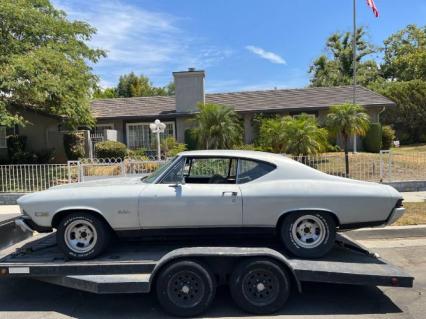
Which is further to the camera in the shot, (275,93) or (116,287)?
(275,93)

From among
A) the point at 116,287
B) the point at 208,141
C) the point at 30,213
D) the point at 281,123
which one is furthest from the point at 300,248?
the point at 208,141

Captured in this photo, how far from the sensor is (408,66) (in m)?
45.9

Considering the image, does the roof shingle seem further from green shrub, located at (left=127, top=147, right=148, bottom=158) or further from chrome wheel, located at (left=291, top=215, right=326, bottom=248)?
chrome wheel, located at (left=291, top=215, right=326, bottom=248)

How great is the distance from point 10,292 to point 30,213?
1102 millimetres

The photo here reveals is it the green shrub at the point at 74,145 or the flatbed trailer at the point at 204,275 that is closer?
the flatbed trailer at the point at 204,275

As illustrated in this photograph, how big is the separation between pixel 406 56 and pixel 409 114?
1664cm

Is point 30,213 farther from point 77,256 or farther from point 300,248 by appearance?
point 300,248

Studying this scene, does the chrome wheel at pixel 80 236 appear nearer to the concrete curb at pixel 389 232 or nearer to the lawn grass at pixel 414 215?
the concrete curb at pixel 389 232

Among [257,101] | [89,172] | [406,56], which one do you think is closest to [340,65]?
[406,56]

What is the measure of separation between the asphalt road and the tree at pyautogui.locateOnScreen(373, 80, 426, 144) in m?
29.8

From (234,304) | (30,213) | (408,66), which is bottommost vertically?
(234,304)

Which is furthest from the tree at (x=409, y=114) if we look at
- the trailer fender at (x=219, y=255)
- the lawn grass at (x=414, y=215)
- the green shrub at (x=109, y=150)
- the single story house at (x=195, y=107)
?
the trailer fender at (x=219, y=255)

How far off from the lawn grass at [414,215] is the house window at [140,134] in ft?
53.6

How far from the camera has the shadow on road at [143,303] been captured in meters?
4.88
